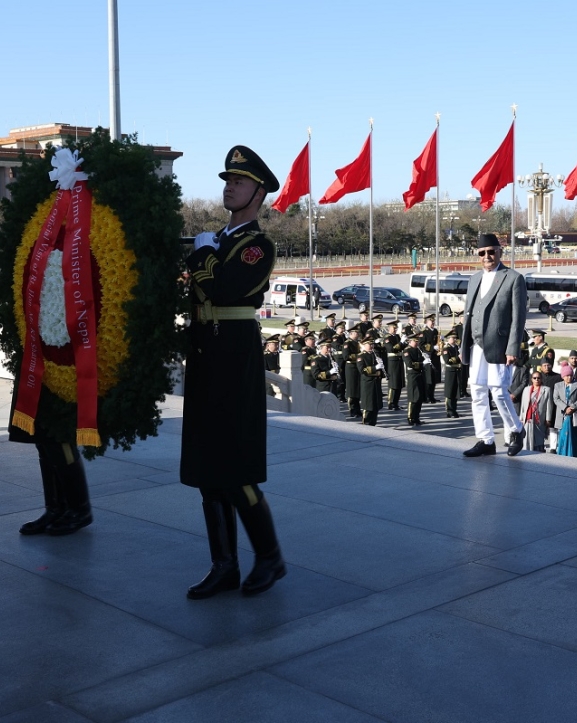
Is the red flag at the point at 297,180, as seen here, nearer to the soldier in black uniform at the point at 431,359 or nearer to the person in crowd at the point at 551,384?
the soldier in black uniform at the point at 431,359

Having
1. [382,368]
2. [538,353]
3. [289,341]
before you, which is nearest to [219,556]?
[538,353]

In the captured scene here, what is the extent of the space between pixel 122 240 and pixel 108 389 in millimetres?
633

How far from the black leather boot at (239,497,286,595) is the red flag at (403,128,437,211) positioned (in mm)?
25521

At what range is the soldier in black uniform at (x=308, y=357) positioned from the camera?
19219 millimetres

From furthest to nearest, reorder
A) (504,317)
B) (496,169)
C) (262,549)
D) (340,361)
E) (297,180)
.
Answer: (297,180)
(496,169)
(340,361)
(504,317)
(262,549)

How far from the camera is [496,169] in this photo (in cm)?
2762

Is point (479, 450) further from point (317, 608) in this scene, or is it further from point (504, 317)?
point (317, 608)

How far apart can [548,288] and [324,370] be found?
25.5 meters

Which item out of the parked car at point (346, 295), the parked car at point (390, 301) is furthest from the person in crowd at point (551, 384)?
the parked car at point (346, 295)

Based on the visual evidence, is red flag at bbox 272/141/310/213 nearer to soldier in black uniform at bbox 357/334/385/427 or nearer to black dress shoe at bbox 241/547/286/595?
soldier in black uniform at bbox 357/334/385/427

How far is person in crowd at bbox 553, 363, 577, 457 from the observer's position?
11531mm

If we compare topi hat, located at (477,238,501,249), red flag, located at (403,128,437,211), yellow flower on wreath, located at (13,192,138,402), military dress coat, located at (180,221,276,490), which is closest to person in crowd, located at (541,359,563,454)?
topi hat, located at (477,238,501,249)

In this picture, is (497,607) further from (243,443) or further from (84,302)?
(84,302)

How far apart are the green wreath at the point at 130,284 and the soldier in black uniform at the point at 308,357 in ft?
45.7
